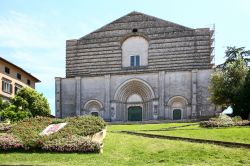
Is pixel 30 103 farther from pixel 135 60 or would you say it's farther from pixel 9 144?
pixel 9 144

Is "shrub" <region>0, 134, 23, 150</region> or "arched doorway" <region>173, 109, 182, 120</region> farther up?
"arched doorway" <region>173, 109, 182, 120</region>

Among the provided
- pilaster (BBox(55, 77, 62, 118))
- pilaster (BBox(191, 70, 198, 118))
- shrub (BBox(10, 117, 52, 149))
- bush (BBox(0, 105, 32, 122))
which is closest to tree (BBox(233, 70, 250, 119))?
pilaster (BBox(191, 70, 198, 118))

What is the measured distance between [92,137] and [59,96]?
32.3m

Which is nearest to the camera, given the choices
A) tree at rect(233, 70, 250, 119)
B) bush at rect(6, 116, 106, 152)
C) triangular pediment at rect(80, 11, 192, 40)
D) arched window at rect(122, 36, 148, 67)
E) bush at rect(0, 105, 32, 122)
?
bush at rect(6, 116, 106, 152)

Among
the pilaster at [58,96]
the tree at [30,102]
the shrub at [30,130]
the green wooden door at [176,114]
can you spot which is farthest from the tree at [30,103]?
the shrub at [30,130]

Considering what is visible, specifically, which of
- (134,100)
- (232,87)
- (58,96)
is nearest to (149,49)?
(134,100)

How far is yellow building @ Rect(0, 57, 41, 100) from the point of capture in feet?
174

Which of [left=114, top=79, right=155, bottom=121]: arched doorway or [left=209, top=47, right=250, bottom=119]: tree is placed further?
[left=114, top=79, right=155, bottom=121]: arched doorway

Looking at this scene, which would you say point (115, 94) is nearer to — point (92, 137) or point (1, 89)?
point (1, 89)

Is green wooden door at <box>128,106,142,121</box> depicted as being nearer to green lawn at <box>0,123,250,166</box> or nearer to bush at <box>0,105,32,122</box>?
bush at <box>0,105,32,122</box>

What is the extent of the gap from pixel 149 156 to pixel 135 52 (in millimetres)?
35477

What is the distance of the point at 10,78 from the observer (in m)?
55.5

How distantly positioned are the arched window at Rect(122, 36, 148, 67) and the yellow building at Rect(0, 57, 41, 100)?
13.3m

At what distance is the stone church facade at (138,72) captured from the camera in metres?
52.0
